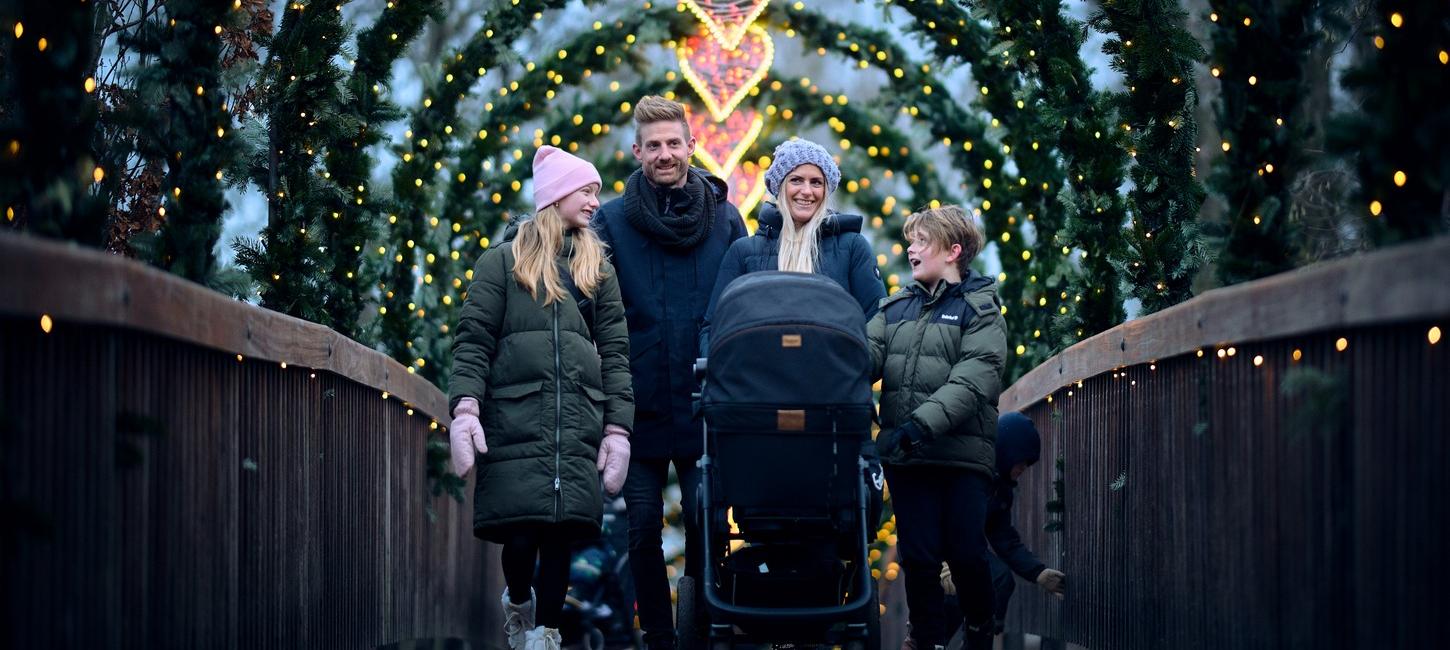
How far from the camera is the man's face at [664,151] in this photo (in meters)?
6.63

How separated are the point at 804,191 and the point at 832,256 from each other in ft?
0.86

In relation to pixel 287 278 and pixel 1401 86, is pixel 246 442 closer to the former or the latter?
pixel 287 278

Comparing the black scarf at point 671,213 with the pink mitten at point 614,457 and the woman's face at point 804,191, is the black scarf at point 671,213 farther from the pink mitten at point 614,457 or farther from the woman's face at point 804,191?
the pink mitten at point 614,457

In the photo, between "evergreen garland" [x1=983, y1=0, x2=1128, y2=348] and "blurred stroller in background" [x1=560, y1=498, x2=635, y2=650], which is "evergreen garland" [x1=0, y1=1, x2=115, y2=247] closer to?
"evergreen garland" [x1=983, y1=0, x2=1128, y2=348]

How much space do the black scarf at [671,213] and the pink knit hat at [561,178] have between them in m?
0.51

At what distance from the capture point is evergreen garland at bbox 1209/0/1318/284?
5.10 m

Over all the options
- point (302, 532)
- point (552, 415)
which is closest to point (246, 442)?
point (302, 532)

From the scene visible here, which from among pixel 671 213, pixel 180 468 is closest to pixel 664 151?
pixel 671 213

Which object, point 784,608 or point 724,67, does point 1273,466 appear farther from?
point 724,67

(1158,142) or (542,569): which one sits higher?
(1158,142)

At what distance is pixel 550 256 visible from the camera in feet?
19.9

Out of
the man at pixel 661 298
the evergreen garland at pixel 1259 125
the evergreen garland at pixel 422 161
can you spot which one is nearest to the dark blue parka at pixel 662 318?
the man at pixel 661 298

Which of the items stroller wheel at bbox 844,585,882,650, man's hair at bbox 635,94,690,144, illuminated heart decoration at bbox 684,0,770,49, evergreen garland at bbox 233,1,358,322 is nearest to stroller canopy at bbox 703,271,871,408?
stroller wheel at bbox 844,585,882,650

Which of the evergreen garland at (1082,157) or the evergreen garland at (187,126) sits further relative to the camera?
the evergreen garland at (1082,157)
